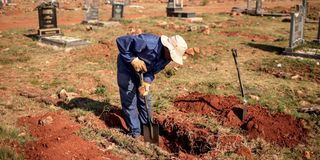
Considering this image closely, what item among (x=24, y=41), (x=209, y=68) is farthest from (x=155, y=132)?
(x=24, y=41)

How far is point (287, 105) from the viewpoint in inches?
265

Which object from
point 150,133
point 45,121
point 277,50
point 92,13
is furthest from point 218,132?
point 92,13

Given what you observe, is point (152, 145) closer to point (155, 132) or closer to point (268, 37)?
point (155, 132)

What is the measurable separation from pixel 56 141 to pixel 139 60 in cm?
159

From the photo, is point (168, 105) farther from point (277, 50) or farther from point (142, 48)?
point (277, 50)

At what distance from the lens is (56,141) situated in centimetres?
480

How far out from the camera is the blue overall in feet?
15.5

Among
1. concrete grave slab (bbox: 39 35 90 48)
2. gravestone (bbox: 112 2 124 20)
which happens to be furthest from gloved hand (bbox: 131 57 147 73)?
gravestone (bbox: 112 2 124 20)

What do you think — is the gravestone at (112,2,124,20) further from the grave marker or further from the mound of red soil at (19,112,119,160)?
the mound of red soil at (19,112,119,160)

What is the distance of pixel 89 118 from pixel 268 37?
10.6 meters

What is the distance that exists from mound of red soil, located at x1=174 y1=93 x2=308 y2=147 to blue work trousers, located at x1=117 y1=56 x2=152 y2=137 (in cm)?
119

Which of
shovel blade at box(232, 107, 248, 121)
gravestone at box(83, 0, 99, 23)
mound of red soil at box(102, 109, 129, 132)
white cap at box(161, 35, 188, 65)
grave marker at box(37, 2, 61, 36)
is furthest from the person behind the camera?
gravestone at box(83, 0, 99, 23)

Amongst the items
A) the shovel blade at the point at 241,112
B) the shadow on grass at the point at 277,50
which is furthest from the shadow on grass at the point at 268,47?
the shovel blade at the point at 241,112

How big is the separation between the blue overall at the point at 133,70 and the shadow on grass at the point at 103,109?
14.4 inches
